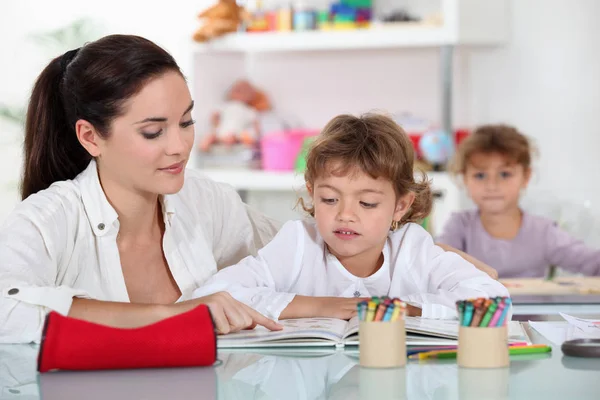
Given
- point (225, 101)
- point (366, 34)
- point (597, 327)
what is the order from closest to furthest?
point (597, 327) < point (366, 34) < point (225, 101)

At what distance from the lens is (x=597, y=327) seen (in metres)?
1.56

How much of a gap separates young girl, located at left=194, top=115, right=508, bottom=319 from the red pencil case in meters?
0.44

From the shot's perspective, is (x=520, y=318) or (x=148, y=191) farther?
(x=148, y=191)

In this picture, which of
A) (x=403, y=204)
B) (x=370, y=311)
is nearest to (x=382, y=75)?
(x=403, y=204)

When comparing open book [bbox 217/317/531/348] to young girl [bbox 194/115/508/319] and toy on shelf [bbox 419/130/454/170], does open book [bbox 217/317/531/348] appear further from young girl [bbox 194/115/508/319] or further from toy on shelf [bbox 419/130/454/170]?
toy on shelf [bbox 419/130/454/170]

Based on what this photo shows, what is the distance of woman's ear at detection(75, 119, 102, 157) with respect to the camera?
187 centimetres

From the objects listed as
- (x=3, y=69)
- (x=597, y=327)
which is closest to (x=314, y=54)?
(x=3, y=69)

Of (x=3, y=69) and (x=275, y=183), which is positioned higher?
(x=3, y=69)

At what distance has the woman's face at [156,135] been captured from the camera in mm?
1796

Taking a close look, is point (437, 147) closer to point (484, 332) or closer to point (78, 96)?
point (78, 96)

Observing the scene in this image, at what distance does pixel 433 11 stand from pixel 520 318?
2.85 meters

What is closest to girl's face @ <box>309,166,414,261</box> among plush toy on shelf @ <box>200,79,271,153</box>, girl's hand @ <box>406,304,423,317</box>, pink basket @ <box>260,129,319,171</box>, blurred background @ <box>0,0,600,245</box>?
girl's hand @ <box>406,304,423,317</box>

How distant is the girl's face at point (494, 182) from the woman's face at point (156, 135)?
5.50 ft

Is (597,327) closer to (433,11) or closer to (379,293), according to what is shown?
(379,293)
